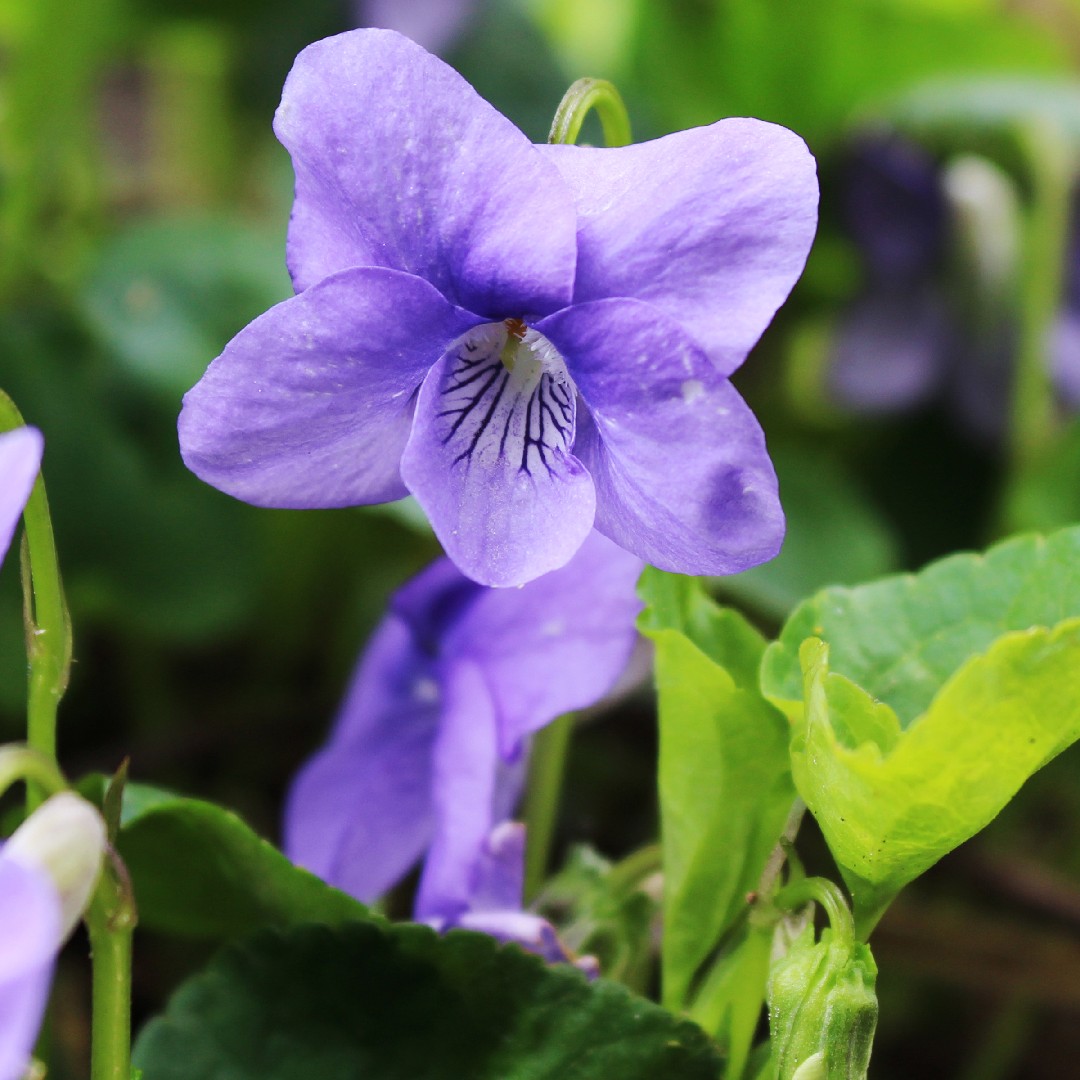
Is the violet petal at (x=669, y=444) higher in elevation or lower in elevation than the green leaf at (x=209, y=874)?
higher

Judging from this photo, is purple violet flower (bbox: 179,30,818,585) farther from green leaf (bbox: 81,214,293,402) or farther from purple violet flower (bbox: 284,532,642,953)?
green leaf (bbox: 81,214,293,402)

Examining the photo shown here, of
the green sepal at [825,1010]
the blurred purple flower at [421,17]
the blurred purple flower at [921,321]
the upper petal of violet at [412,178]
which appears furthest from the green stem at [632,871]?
the blurred purple flower at [421,17]

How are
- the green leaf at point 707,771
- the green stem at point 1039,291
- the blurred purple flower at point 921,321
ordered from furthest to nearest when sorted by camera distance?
1. the blurred purple flower at point 921,321
2. the green stem at point 1039,291
3. the green leaf at point 707,771

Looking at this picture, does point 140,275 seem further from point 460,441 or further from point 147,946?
point 460,441

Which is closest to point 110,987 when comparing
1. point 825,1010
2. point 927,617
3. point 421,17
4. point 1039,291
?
point 825,1010

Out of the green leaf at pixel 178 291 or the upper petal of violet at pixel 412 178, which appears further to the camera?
the green leaf at pixel 178 291

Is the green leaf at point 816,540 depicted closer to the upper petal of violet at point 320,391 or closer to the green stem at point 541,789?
the green stem at point 541,789
